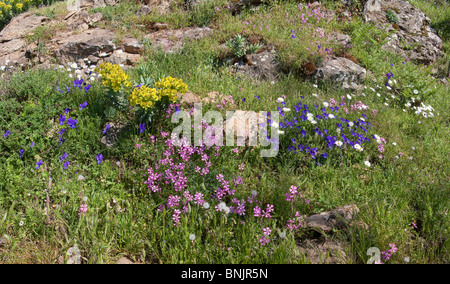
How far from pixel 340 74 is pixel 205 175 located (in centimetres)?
371

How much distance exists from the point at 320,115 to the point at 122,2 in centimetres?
758

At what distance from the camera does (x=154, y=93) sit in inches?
136

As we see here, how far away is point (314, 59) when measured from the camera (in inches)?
226

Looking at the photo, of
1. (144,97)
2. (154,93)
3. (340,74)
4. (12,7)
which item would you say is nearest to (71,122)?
(144,97)

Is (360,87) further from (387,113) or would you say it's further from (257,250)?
(257,250)

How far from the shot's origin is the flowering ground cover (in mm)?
2645

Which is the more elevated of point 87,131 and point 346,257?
point 87,131

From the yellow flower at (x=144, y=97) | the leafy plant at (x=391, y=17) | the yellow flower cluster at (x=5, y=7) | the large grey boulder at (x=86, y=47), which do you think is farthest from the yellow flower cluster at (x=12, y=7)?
the leafy plant at (x=391, y=17)

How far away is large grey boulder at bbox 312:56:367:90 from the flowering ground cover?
289 mm

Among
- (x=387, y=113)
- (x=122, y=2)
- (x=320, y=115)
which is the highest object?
(x=122, y=2)

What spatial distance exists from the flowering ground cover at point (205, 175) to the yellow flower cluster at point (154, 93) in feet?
0.05

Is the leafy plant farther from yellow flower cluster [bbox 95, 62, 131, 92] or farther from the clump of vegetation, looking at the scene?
yellow flower cluster [bbox 95, 62, 131, 92]

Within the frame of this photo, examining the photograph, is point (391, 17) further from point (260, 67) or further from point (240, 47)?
point (240, 47)

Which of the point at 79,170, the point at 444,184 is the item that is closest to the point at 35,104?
the point at 79,170
